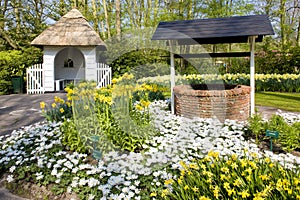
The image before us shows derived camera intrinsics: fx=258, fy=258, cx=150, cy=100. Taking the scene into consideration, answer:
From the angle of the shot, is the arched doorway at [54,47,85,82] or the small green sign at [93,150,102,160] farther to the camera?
the arched doorway at [54,47,85,82]

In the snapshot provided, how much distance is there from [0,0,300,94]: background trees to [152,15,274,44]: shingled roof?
6516mm

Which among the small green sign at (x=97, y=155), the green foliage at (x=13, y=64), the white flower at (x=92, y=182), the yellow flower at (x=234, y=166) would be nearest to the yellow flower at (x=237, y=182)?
the yellow flower at (x=234, y=166)

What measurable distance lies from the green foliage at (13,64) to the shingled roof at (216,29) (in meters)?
7.85

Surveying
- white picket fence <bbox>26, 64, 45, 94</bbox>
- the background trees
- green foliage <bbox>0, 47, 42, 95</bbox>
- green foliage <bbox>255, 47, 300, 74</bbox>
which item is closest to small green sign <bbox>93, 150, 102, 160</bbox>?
white picket fence <bbox>26, 64, 45, 94</bbox>

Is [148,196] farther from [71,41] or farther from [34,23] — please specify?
[34,23]

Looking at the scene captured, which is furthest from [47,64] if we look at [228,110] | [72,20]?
[228,110]

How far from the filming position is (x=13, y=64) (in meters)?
11.2

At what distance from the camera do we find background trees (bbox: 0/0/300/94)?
12.9 m

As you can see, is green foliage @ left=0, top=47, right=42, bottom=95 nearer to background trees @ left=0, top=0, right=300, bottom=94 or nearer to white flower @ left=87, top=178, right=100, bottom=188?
background trees @ left=0, top=0, right=300, bottom=94

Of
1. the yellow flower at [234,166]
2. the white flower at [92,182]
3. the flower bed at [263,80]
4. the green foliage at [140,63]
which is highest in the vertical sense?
the green foliage at [140,63]

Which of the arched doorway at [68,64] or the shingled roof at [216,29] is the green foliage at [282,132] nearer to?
the shingled roof at [216,29]

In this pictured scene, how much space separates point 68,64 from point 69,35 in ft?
8.02

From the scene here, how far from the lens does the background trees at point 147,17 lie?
42.5 ft

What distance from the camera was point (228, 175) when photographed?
223 centimetres
